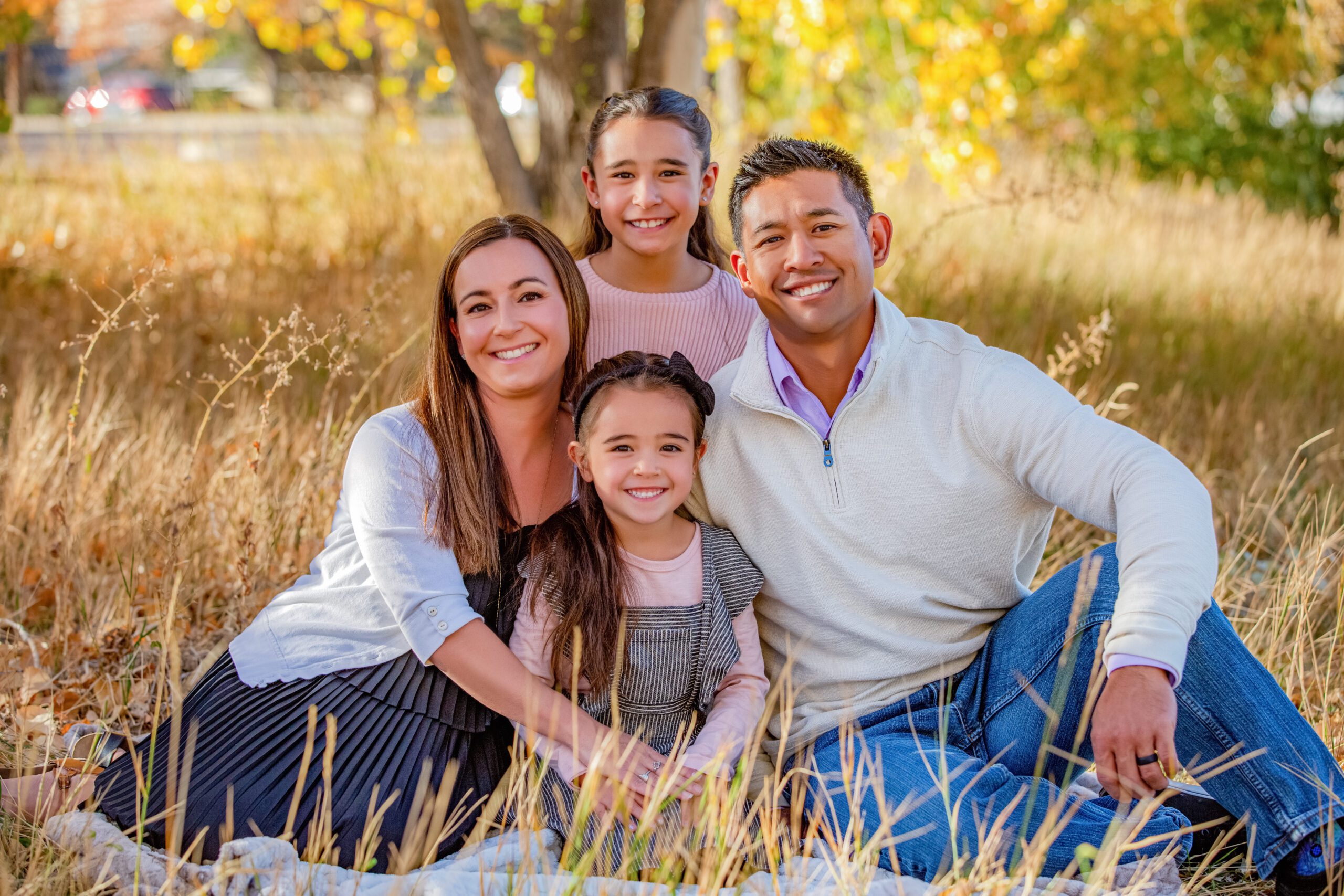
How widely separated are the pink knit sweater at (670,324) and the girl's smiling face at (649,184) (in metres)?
Answer: 0.14

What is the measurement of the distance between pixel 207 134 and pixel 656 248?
6.59m

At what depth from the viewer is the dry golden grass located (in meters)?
2.87

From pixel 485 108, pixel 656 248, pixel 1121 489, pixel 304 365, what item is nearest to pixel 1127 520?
pixel 1121 489

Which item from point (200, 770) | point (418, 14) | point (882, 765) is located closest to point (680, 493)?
point (882, 765)

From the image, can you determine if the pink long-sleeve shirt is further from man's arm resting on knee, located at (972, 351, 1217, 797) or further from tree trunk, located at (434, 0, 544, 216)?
tree trunk, located at (434, 0, 544, 216)

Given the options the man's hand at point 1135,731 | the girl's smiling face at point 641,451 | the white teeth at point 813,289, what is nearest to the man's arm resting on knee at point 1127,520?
the man's hand at point 1135,731

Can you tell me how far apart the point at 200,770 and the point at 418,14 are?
6.32 meters

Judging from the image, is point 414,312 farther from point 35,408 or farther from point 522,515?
point 522,515

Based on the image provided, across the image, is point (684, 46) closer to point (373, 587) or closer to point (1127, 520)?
point (373, 587)

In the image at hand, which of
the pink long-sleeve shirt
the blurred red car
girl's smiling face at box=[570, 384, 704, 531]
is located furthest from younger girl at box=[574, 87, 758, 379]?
the blurred red car

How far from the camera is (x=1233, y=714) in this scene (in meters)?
2.08

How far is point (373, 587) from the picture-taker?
2.35 m

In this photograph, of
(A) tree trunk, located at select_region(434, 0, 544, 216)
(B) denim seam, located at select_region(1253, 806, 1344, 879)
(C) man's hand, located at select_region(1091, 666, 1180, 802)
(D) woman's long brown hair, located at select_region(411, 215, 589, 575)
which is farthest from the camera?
(A) tree trunk, located at select_region(434, 0, 544, 216)

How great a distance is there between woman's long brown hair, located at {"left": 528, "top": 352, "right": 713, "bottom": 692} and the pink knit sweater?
617 millimetres
